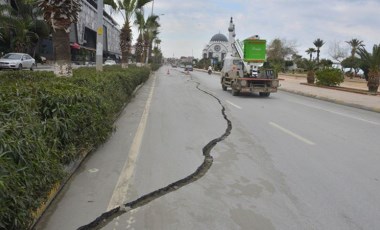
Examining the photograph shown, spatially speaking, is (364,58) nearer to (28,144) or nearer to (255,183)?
(255,183)

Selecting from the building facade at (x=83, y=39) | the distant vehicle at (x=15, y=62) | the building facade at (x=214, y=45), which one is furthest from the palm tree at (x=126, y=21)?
the building facade at (x=214, y=45)

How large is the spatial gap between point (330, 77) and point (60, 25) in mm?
25320

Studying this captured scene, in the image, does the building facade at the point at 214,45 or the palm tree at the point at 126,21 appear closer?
the palm tree at the point at 126,21

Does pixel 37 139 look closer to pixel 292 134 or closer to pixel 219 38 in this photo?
pixel 292 134

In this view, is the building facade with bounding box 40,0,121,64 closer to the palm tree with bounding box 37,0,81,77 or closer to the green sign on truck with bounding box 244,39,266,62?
the green sign on truck with bounding box 244,39,266,62

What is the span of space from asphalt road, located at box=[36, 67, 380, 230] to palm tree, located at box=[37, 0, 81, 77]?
2.42 m

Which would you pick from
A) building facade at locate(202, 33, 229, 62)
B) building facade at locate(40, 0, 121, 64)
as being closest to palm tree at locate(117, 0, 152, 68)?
building facade at locate(40, 0, 121, 64)

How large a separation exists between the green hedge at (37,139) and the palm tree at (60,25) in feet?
13.5

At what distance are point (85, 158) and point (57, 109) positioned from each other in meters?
1.39

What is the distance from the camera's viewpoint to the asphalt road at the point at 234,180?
4195 mm

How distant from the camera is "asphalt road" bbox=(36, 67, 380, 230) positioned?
420 cm

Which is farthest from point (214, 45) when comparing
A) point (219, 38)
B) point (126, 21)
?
point (126, 21)

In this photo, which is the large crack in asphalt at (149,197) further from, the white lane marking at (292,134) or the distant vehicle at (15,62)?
the distant vehicle at (15,62)

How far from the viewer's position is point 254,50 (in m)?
21.2
